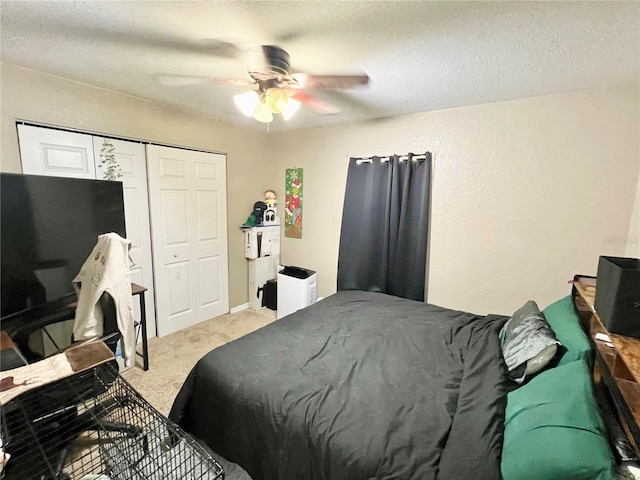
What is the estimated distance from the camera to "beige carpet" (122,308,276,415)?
2.31m

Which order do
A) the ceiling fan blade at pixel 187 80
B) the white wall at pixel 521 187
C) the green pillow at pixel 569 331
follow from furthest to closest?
the white wall at pixel 521 187
the ceiling fan blade at pixel 187 80
the green pillow at pixel 569 331

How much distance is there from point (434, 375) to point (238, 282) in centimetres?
290

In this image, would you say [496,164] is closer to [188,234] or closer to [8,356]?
[188,234]

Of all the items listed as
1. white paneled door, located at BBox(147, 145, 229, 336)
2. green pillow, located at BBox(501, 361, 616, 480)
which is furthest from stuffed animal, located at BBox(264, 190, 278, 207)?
green pillow, located at BBox(501, 361, 616, 480)

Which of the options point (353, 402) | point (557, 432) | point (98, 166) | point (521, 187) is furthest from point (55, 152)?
point (521, 187)

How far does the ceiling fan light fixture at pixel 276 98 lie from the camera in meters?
1.77

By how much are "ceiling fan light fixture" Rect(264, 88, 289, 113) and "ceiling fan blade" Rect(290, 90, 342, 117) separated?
25 centimetres

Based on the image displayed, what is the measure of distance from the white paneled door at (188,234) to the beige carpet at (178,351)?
0.17m

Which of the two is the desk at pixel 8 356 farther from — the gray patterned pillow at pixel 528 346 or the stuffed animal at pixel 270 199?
the stuffed animal at pixel 270 199

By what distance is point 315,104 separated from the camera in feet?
8.06

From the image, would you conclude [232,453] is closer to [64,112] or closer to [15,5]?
[15,5]

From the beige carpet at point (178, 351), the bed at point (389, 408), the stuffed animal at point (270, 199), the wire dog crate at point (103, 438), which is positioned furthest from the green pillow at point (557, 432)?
the stuffed animal at point (270, 199)

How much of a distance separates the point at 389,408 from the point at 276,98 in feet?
5.79

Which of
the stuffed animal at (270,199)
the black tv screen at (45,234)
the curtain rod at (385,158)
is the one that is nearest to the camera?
the black tv screen at (45,234)
